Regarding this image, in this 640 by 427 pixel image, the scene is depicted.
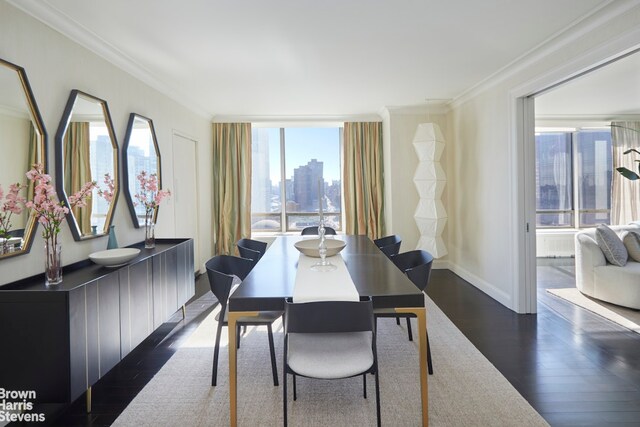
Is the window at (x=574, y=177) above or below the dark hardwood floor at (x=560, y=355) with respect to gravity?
above

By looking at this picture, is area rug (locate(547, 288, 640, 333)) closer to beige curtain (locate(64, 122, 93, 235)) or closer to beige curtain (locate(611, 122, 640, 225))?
beige curtain (locate(611, 122, 640, 225))

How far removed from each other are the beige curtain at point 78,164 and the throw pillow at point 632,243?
533 cm

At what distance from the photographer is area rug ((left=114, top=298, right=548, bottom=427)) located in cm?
192

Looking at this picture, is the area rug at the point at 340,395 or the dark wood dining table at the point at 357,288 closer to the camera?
the dark wood dining table at the point at 357,288

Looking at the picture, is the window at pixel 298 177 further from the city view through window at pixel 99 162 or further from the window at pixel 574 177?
the window at pixel 574 177

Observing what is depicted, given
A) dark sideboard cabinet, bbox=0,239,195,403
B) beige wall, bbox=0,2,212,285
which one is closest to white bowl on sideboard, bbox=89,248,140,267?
dark sideboard cabinet, bbox=0,239,195,403

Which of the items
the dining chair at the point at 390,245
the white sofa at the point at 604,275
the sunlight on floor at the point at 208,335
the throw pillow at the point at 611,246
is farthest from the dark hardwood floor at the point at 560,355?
the sunlight on floor at the point at 208,335

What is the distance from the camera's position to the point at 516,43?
2.96 m

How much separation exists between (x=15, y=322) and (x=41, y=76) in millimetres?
1531

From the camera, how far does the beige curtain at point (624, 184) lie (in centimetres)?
580

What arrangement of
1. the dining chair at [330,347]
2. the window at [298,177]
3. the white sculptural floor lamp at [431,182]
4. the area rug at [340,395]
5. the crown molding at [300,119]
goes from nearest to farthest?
1. the dining chair at [330,347]
2. the area rug at [340,395]
3. the white sculptural floor lamp at [431,182]
4. the crown molding at [300,119]
5. the window at [298,177]

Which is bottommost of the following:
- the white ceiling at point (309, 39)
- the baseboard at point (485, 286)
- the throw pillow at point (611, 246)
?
the baseboard at point (485, 286)

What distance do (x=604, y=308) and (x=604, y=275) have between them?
0.36 metres

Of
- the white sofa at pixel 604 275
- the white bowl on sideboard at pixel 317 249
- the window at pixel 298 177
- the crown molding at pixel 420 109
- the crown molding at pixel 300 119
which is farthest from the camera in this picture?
the window at pixel 298 177
